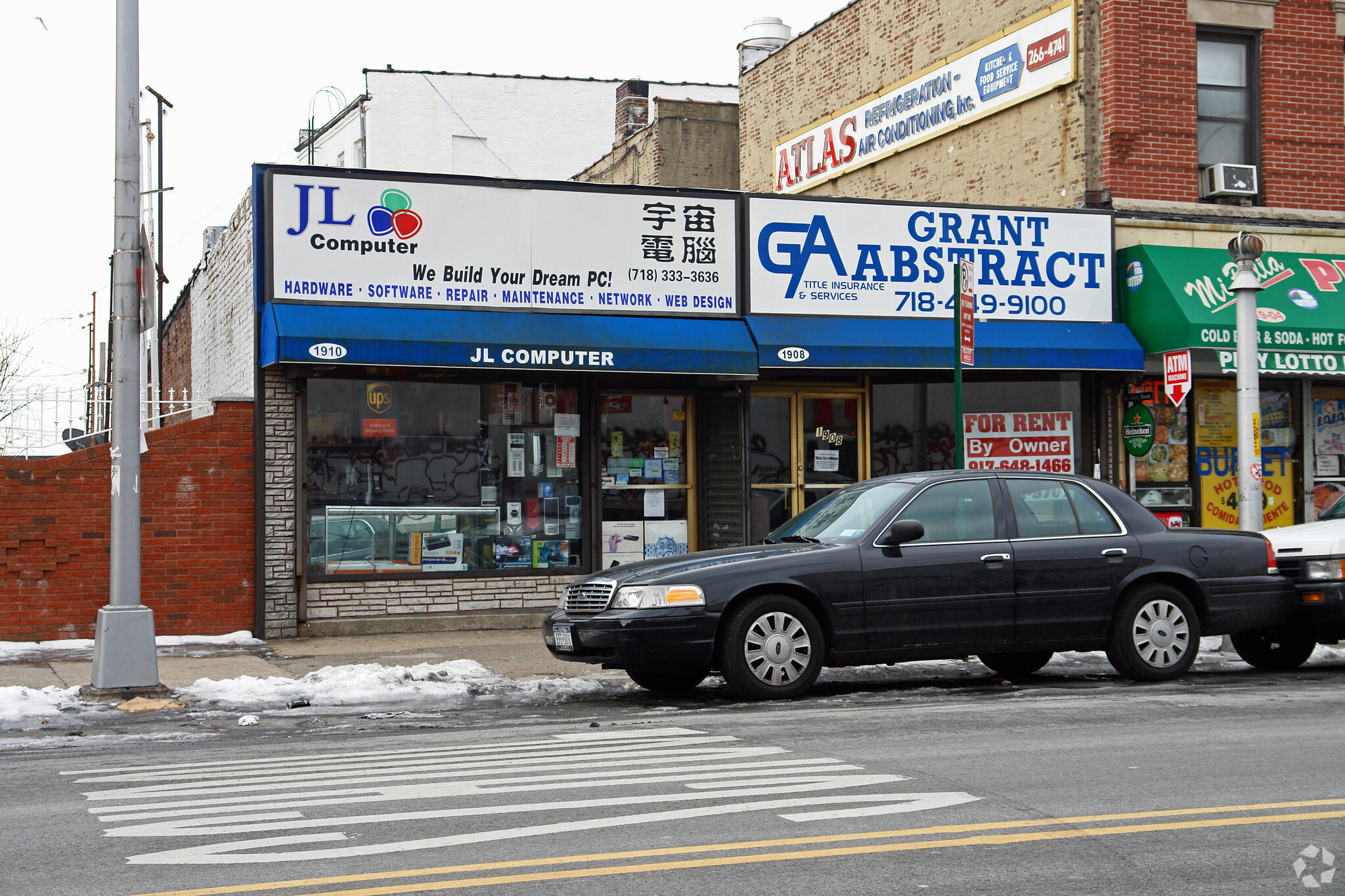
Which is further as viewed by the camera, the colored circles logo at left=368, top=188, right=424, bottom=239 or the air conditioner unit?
the air conditioner unit

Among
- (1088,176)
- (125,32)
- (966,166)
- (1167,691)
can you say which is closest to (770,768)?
(1167,691)

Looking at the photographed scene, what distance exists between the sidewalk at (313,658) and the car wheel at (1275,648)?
5.43 meters

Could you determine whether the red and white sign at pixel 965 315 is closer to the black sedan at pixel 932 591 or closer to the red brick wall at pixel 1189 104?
the black sedan at pixel 932 591

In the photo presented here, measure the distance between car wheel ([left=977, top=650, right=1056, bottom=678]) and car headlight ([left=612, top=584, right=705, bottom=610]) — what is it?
2.95 metres

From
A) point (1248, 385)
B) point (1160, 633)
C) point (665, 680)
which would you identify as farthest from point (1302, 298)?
point (665, 680)

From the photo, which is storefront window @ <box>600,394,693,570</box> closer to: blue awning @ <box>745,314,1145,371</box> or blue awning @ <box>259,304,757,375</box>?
blue awning @ <box>259,304,757,375</box>

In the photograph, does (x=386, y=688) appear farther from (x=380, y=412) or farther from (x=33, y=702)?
(x=380, y=412)

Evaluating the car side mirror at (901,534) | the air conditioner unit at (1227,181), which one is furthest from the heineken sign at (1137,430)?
the car side mirror at (901,534)

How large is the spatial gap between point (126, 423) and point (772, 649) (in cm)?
509

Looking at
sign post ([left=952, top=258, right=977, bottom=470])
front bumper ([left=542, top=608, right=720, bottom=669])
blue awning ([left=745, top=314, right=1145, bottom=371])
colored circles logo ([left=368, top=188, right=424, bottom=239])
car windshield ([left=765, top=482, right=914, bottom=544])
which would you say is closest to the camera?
front bumper ([left=542, top=608, right=720, bottom=669])

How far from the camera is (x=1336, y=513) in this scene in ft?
39.9

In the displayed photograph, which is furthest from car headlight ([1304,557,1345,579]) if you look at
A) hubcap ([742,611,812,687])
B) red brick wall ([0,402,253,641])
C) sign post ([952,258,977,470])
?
red brick wall ([0,402,253,641])

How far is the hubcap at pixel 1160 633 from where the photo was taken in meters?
10.3

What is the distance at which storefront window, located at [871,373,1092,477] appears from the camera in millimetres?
16109
